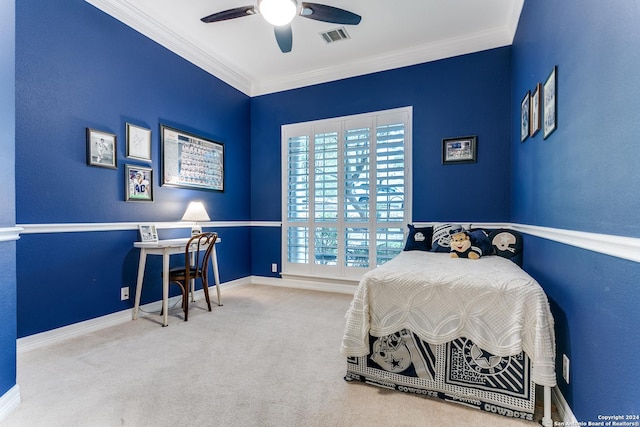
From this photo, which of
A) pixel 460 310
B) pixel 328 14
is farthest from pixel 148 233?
pixel 460 310

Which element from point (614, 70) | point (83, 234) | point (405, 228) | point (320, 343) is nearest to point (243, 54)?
point (83, 234)

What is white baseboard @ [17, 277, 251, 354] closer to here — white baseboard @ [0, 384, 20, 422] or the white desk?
the white desk

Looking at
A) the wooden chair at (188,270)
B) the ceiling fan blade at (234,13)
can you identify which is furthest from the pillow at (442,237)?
the ceiling fan blade at (234,13)

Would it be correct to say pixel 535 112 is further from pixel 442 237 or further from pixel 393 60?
pixel 393 60

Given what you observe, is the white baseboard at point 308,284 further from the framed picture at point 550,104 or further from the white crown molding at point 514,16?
the white crown molding at point 514,16

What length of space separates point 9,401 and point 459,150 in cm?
420

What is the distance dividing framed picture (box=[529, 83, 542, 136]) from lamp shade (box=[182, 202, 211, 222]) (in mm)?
3243

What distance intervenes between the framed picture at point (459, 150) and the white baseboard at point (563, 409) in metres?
2.51

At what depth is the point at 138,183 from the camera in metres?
3.13

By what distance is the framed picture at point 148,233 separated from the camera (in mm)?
3096

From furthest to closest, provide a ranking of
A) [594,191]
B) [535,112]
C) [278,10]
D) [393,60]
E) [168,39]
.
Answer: [393,60]
[168,39]
[278,10]
[535,112]
[594,191]

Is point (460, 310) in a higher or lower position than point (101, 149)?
lower

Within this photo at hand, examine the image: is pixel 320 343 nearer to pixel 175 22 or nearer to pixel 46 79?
pixel 46 79

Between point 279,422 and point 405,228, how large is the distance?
2.76 m
